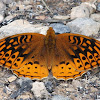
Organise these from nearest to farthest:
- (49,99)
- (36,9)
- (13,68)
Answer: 1. (49,99)
2. (13,68)
3. (36,9)

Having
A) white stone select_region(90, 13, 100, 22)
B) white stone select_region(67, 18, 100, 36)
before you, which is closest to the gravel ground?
white stone select_region(67, 18, 100, 36)

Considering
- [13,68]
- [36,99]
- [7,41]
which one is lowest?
[36,99]

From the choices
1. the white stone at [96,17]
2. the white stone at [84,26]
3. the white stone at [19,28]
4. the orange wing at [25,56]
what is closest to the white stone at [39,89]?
Result: the orange wing at [25,56]

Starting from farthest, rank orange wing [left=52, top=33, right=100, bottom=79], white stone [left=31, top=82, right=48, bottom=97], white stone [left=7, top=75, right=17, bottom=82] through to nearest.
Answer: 1. white stone [left=7, top=75, right=17, bottom=82]
2. orange wing [left=52, top=33, right=100, bottom=79]
3. white stone [left=31, top=82, right=48, bottom=97]

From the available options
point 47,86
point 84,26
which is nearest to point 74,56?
point 47,86


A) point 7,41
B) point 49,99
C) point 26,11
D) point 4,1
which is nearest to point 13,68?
point 7,41

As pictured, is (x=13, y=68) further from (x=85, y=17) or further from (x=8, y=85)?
(x=85, y=17)

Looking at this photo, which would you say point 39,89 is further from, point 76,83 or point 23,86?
point 76,83

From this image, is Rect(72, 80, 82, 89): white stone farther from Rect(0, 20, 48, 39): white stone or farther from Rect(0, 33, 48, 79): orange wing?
Rect(0, 20, 48, 39): white stone
